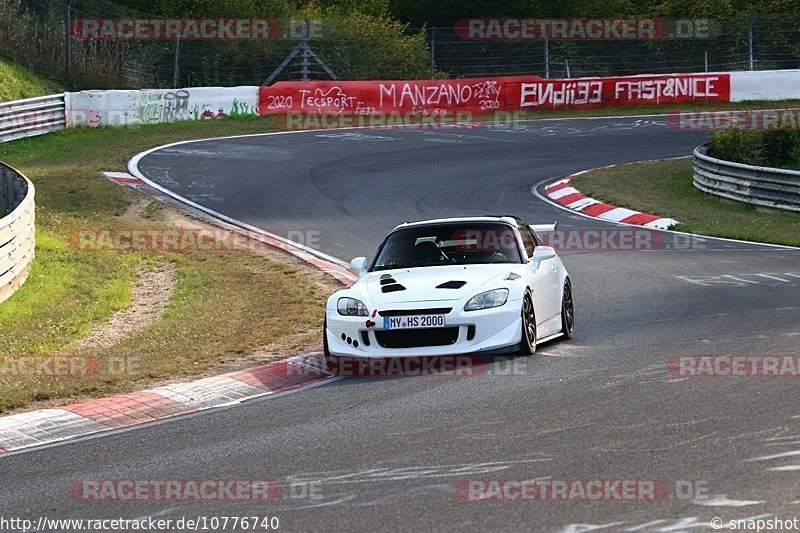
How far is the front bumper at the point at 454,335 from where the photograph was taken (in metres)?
10.8

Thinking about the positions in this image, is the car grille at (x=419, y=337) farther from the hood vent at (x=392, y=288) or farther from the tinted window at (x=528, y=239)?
the tinted window at (x=528, y=239)

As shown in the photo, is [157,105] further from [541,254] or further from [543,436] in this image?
[543,436]

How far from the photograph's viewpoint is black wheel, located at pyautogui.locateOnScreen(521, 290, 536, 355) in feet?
36.3

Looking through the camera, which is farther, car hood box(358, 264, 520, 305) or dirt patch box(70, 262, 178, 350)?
dirt patch box(70, 262, 178, 350)

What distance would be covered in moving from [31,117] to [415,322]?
23566 mm

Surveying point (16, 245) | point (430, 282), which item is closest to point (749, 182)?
point (16, 245)

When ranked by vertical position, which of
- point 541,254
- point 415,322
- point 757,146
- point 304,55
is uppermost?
point 304,55

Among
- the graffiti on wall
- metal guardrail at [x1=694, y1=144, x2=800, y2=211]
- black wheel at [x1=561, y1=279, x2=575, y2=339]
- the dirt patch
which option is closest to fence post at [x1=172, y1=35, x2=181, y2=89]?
the graffiti on wall

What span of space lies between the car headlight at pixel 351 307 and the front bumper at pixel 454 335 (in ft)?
0.30

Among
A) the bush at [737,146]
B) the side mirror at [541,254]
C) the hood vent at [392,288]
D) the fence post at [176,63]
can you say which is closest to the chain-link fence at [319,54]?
the fence post at [176,63]

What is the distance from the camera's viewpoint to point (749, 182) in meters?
24.2

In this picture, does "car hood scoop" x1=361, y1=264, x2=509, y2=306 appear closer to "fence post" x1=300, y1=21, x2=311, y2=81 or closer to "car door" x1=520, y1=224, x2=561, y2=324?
"car door" x1=520, y1=224, x2=561, y2=324

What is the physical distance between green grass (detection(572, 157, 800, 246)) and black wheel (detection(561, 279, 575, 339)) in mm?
8083

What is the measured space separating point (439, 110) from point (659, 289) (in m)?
22.6
